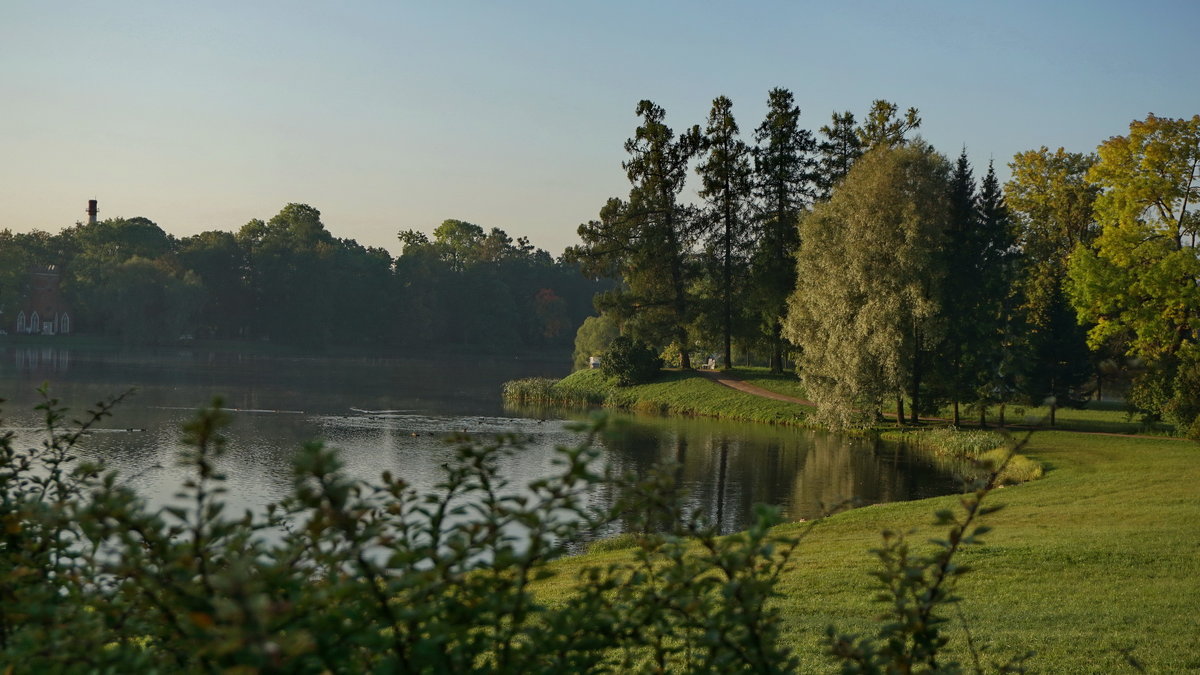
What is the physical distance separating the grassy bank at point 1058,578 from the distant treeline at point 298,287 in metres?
81.9

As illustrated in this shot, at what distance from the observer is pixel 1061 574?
38.9 feet

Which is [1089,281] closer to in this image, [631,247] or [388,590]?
[631,247]

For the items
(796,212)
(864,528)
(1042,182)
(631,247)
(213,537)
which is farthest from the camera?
(631,247)

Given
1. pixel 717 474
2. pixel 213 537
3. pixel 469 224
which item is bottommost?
pixel 717 474

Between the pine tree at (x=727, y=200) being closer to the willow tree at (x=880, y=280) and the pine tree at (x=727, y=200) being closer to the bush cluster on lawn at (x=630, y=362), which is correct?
the bush cluster on lawn at (x=630, y=362)

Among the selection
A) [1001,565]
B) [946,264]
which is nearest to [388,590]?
[1001,565]

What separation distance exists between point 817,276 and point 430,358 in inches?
2282

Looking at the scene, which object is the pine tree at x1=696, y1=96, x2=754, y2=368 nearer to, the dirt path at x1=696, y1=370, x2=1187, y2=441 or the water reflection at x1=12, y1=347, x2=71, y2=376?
the dirt path at x1=696, y1=370, x2=1187, y2=441

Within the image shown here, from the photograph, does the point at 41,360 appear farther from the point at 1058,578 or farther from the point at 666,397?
the point at 1058,578

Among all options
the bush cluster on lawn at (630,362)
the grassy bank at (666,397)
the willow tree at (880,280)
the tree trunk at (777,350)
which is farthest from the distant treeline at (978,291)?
the bush cluster on lawn at (630,362)

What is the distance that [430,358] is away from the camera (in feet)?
295

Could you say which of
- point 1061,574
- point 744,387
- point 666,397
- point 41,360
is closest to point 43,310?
point 41,360

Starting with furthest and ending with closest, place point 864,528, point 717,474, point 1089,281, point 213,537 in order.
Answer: point 1089,281 < point 717,474 < point 864,528 < point 213,537

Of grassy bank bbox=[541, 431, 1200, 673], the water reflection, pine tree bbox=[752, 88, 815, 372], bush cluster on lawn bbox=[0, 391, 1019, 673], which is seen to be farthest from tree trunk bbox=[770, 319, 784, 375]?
bush cluster on lawn bbox=[0, 391, 1019, 673]
